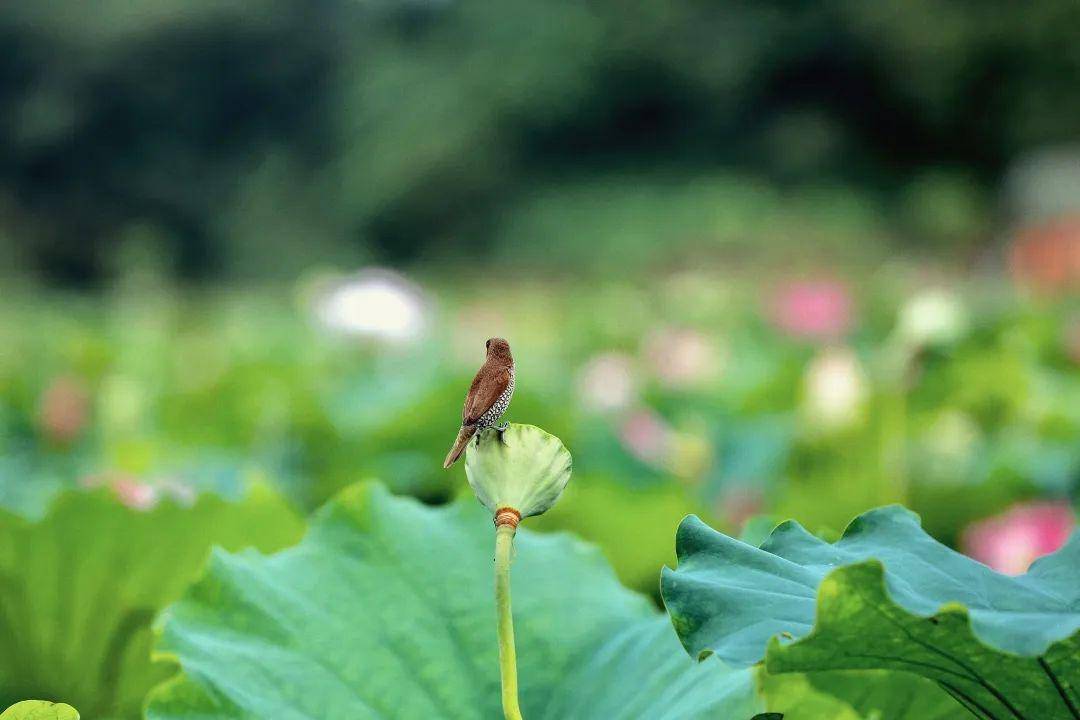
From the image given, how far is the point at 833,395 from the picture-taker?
1.43 meters

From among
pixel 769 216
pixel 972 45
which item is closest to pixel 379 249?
pixel 769 216

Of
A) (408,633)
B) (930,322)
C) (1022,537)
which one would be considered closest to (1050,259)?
(930,322)

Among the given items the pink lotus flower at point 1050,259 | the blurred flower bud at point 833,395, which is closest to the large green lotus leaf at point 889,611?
the blurred flower bud at point 833,395

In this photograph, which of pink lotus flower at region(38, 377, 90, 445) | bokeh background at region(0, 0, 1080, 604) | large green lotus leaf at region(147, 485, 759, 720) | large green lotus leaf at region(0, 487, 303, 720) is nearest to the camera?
large green lotus leaf at region(147, 485, 759, 720)

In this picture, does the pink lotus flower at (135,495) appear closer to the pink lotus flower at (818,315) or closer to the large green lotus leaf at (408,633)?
the large green lotus leaf at (408,633)

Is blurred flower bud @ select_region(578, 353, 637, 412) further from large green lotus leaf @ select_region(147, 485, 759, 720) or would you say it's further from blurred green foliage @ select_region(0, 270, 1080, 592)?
large green lotus leaf @ select_region(147, 485, 759, 720)

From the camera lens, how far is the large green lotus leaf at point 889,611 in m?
0.34

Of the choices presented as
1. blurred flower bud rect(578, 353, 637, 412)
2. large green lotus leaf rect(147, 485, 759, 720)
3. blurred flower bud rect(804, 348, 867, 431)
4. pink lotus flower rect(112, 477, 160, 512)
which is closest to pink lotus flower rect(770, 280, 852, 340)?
blurred flower bud rect(578, 353, 637, 412)

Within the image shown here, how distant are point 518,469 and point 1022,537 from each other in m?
0.80

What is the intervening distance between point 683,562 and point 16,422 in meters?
1.70

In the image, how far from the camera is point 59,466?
162 centimetres

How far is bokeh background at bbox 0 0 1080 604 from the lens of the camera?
2.29 meters

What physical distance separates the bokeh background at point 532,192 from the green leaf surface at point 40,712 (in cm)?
141

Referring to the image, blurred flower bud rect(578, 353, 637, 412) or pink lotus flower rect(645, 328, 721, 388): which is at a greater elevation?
pink lotus flower rect(645, 328, 721, 388)
